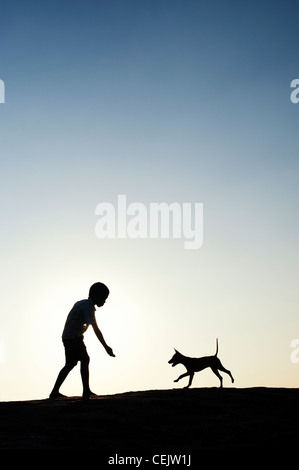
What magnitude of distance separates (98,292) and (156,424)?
316cm

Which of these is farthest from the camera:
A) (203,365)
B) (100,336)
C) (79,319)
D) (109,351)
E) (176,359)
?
(176,359)

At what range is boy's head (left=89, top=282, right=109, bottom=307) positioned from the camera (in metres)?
10.3

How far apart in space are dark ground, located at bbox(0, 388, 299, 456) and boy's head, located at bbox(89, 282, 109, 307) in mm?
1777

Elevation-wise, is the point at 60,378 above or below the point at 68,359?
below

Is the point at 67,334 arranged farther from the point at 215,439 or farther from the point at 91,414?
the point at 215,439

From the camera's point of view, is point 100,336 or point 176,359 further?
point 176,359

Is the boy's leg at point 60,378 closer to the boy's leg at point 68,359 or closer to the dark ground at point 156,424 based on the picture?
the boy's leg at point 68,359

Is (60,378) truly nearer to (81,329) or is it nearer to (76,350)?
(76,350)

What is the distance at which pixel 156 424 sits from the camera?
305 inches

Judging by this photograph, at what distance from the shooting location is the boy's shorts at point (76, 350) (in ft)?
33.3

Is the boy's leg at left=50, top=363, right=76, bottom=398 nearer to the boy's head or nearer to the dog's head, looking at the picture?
the boy's head

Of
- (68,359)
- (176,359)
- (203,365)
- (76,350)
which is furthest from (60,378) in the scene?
(176,359)
